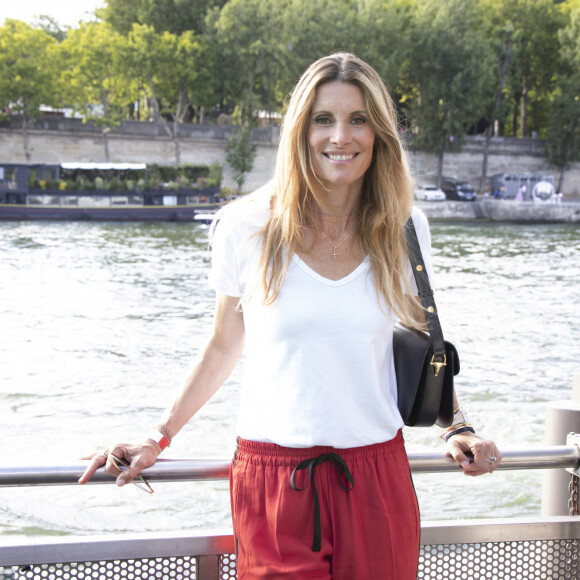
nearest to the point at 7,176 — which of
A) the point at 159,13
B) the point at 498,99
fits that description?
the point at 159,13

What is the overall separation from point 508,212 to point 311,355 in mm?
32642

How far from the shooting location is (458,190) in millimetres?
36250

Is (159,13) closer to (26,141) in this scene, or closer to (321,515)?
(26,141)

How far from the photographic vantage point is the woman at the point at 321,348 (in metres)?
1.31

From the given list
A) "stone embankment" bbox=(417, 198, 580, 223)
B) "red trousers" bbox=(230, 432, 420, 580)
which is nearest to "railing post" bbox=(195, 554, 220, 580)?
"red trousers" bbox=(230, 432, 420, 580)

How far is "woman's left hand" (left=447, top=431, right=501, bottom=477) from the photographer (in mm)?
1477

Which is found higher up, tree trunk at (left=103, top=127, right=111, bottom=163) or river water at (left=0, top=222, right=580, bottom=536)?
tree trunk at (left=103, top=127, right=111, bottom=163)

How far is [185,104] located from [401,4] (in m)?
11.2

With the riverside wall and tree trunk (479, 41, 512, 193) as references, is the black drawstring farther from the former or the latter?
tree trunk (479, 41, 512, 193)

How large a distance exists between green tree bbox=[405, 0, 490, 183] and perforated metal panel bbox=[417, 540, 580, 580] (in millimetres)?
36382

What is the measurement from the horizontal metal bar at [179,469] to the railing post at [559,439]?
19 centimetres

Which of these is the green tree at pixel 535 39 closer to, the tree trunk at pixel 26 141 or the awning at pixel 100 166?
the awning at pixel 100 166

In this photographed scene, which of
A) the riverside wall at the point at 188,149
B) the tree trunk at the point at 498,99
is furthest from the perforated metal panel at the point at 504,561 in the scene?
the tree trunk at the point at 498,99

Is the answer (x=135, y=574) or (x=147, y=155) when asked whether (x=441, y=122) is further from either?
(x=135, y=574)
